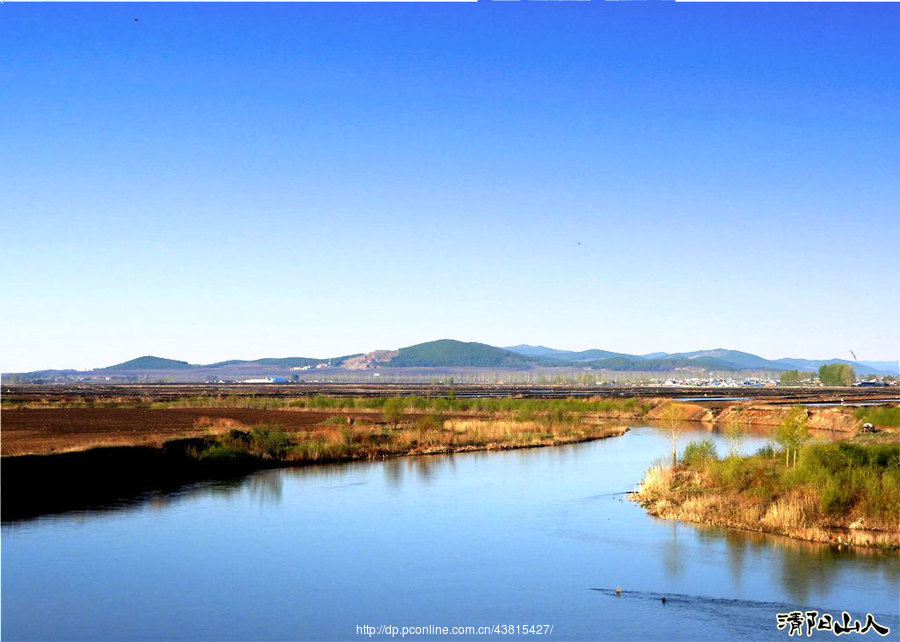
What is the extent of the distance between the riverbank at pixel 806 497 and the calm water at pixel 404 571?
108cm

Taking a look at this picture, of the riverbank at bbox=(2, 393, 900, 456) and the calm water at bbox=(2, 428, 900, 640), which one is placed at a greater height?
the riverbank at bbox=(2, 393, 900, 456)

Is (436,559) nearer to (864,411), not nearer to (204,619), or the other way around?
(204,619)

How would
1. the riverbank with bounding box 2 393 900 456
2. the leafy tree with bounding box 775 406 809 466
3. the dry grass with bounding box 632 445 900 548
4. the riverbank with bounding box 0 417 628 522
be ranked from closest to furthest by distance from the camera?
the dry grass with bounding box 632 445 900 548 < the leafy tree with bounding box 775 406 809 466 < the riverbank with bounding box 0 417 628 522 < the riverbank with bounding box 2 393 900 456

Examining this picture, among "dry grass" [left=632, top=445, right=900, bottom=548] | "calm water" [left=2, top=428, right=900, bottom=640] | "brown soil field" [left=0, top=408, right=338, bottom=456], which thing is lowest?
"calm water" [left=2, top=428, right=900, bottom=640]

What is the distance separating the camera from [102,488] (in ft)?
141

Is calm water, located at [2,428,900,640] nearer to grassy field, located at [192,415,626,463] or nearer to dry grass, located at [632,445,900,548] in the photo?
dry grass, located at [632,445,900,548]

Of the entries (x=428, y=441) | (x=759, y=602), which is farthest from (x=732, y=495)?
(x=428, y=441)

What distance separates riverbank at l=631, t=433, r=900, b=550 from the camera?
101 feet

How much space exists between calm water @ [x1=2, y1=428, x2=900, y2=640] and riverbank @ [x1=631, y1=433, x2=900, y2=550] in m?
1.08

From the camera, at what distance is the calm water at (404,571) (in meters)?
23.3

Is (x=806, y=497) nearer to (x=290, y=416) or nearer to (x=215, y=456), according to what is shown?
(x=215, y=456)

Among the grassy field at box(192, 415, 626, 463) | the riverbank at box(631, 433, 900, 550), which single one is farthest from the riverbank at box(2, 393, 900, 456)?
the riverbank at box(631, 433, 900, 550)

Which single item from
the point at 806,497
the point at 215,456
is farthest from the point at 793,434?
the point at 215,456

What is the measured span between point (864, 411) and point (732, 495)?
169ft
